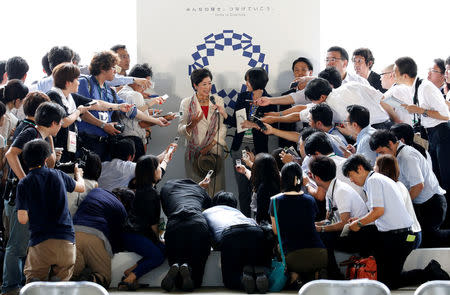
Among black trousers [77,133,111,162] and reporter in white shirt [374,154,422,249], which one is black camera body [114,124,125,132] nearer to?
black trousers [77,133,111,162]

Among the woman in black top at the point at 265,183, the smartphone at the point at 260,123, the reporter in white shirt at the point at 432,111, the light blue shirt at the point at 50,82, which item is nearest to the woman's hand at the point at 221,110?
the smartphone at the point at 260,123

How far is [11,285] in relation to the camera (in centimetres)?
447

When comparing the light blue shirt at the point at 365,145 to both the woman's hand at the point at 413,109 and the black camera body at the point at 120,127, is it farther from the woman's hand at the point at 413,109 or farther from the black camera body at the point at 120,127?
the black camera body at the point at 120,127

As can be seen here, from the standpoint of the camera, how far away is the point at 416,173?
5.06 meters

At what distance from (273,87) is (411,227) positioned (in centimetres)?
260

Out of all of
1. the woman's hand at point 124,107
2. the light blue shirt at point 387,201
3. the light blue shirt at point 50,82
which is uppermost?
the light blue shirt at point 50,82

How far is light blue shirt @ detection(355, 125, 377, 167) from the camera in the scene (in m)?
5.26

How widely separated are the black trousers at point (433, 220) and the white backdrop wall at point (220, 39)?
224 cm

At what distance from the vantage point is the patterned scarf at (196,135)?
6.45m

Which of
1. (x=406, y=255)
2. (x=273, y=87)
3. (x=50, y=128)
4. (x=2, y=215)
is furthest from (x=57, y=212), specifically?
(x=273, y=87)

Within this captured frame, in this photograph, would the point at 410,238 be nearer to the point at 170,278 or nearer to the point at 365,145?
the point at 365,145

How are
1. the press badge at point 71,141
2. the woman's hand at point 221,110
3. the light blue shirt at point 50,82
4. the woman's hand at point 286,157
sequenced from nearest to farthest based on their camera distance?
the press badge at point 71,141, the woman's hand at point 286,157, the light blue shirt at point 50,82, the woman's hand at point 221,110

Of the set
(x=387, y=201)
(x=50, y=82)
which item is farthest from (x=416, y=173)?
Result: (x=50, y=82)

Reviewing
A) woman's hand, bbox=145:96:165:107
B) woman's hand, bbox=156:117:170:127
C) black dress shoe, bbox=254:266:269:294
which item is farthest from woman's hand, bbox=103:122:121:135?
black dress shoe, bbox=254:266:269:294
